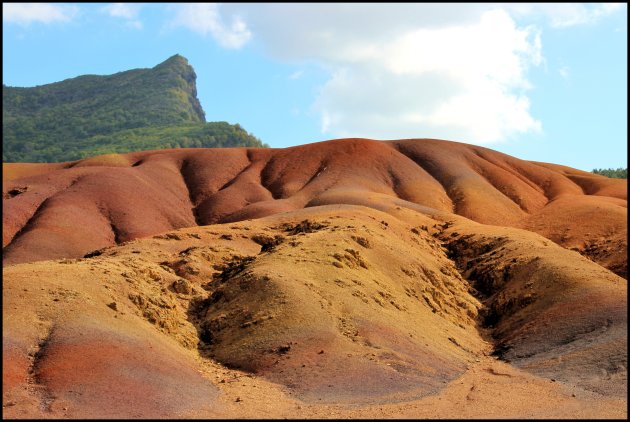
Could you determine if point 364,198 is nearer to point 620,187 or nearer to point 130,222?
point 130,222

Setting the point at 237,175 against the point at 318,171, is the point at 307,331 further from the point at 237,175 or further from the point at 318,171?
the point at 237,175

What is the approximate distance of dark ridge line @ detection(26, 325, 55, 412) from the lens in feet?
59.6

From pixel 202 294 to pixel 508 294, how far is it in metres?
17.4

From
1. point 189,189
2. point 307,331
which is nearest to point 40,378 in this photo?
point 307,331

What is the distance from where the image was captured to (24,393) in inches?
725

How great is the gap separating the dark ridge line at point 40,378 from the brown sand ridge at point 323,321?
0.18 feet

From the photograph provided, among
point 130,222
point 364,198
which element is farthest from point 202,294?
point 130,222

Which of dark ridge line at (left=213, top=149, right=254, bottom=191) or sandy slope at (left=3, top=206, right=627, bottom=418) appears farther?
dark ridge line at (left=213, top=149, right=254, bottom=191)

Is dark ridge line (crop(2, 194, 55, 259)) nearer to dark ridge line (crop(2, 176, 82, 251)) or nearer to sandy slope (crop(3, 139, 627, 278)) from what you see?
dark ridge line (crop(2, 176, 82, 251))

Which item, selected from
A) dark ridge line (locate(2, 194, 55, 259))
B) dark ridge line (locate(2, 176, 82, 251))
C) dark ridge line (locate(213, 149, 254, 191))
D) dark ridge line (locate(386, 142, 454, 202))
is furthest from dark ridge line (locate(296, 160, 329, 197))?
dark ridge line (locate(2, 194, 55, 259))

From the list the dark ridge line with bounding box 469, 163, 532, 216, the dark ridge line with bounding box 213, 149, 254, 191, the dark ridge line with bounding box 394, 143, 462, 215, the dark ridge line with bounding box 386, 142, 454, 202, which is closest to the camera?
the dark ridge line with bounding box 394, 143, 462, 215

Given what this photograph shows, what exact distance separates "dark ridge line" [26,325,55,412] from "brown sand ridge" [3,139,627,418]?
0.18ft

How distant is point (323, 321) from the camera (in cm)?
2675

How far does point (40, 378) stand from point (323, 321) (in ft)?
36.9
